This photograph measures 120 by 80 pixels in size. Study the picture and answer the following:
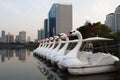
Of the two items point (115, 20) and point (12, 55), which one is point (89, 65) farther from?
point (115, 20)

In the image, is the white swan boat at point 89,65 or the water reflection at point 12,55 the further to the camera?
the water reflection at point 12,55

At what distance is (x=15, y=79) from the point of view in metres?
16.7

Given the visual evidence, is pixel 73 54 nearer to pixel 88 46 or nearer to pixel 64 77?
pixel 64 77

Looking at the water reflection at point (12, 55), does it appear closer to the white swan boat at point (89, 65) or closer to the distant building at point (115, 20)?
the white swan boat at point (89, 65)

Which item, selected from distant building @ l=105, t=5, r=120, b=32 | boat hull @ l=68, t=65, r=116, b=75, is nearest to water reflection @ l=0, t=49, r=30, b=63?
boat hull @ l=68, t=65, r=116, b=75

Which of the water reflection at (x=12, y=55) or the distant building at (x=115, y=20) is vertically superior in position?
the distant building at (x=115, y=20)

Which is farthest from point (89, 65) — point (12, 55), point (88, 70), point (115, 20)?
point (115, 20)

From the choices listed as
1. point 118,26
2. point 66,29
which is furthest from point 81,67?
point 66,29

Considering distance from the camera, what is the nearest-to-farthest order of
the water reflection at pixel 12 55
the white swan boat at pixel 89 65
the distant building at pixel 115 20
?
the white swan boat at pixel 89 65 < the water reflection at pixel 12 55 < the distant building at pixel 115 20

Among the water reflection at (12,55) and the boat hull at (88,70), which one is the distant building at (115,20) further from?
the boat hull at (88,70)

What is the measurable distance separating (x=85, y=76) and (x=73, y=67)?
0.91m

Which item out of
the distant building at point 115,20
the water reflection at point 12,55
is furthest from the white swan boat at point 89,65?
the distant building at point 115,20

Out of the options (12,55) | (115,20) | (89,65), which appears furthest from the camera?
(115,20)

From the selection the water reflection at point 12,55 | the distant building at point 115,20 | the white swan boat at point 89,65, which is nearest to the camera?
the white swan boat at point 89,65
